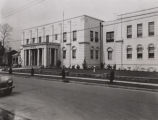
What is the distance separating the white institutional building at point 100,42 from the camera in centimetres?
3216

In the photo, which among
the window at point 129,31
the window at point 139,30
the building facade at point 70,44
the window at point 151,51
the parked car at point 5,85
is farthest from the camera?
the building facade at point 70,44

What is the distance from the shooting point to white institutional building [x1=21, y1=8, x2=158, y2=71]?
32156 mm

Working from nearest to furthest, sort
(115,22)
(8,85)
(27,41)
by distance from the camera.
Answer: (8,85) → (115,22) → (27,41)

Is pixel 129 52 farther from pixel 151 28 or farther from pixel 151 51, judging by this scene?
pixel 151 28

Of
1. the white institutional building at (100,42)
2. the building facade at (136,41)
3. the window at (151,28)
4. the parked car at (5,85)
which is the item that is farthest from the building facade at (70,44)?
the parked car at (5,85)

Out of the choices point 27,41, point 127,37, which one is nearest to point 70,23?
point 127,37

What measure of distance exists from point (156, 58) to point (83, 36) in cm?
1503

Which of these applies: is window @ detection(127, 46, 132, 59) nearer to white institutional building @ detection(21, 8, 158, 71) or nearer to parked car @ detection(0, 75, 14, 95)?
white institutional building @ detection(21, 8, 158, 71)

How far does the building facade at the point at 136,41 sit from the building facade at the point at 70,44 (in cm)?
450

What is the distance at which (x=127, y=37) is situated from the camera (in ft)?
115

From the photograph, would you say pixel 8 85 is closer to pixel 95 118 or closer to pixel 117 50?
pixel 95 118

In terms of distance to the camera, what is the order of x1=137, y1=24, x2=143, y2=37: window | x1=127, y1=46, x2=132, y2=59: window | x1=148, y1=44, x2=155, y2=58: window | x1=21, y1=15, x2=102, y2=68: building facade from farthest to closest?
1. x1=21, y1=15, x2=102, y2=68: building facade
2. x1=127, y1=46, x2=132, y2=59: window
3. x1=137, y1=24, x2=143, y2=37: window
4. x1=148, y1=44, x2=155, y2=58: window

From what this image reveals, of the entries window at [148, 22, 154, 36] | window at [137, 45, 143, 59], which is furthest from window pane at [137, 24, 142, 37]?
window at [137, 45, 143, 59]

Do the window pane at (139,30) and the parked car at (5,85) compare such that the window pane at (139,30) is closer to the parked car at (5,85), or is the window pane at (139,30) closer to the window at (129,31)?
the window at (129,31)
